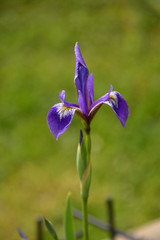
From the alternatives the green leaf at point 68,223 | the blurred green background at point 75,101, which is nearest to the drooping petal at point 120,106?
the green leaf at point 68,223

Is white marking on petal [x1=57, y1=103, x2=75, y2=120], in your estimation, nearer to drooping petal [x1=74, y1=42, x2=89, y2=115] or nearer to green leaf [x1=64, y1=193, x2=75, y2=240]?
drooping petal [x1=74, y1=42, x2=89, y2=115]

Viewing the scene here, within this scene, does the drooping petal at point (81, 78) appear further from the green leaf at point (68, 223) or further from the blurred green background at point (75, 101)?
the blurred green background at point (75, 101)

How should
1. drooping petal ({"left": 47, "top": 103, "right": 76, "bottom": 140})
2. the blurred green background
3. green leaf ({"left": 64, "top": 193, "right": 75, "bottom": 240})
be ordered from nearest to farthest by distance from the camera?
drooping petal ({"left": 47, "top": 103, "right": 76, "bottom": 140})
green leaf ({"left": 64, "top": 193, "right": 75, "bottom": 240})
the blurred green background

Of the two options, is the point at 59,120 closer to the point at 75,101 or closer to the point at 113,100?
the point at 113,100

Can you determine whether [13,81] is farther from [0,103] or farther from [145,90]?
[145,90]

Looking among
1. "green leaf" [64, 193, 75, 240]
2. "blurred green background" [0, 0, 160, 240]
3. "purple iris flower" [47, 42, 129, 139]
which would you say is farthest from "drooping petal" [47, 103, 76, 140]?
"blurred green background" [0, 0, 160, 240]

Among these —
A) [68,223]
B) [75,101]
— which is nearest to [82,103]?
[68,223]
